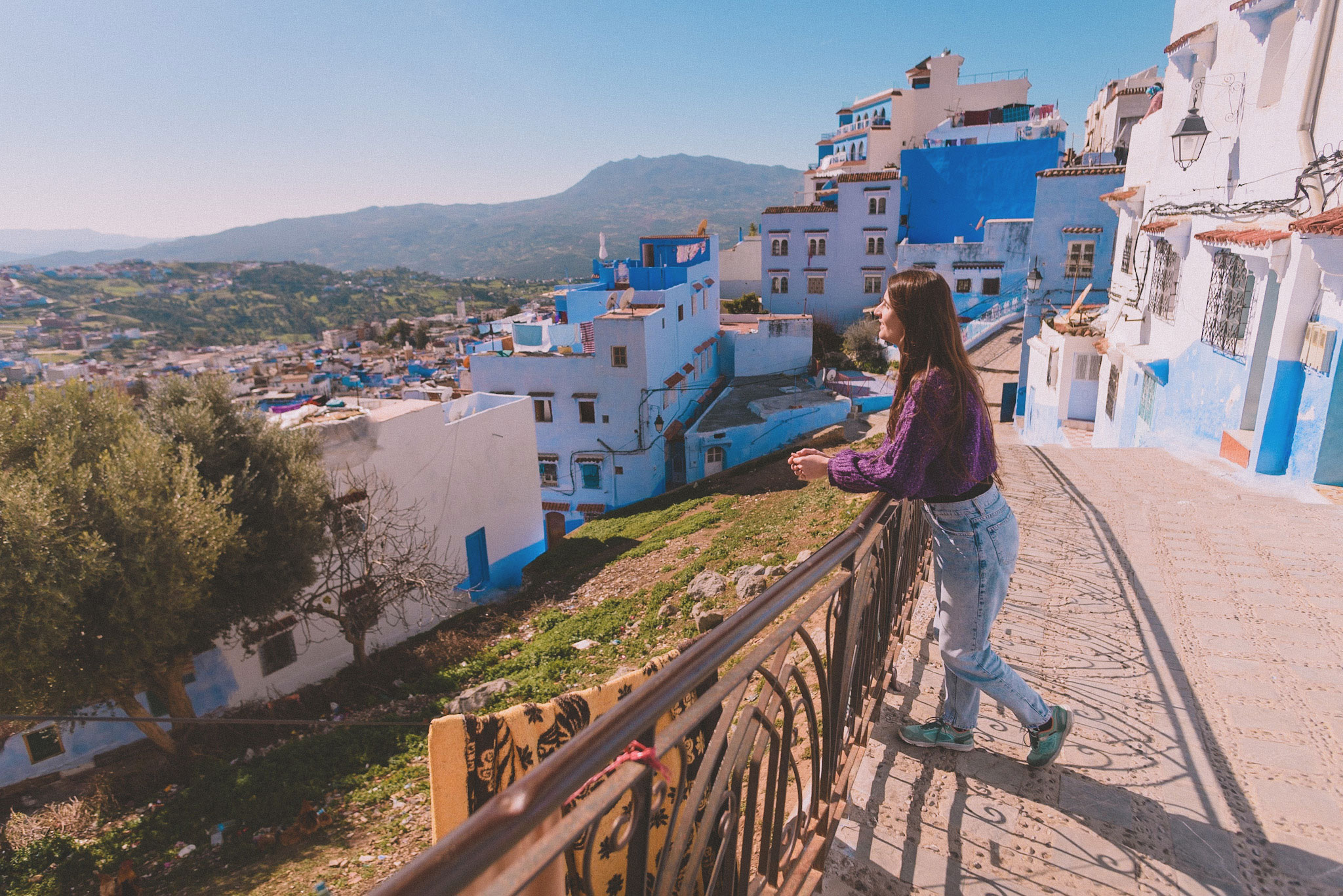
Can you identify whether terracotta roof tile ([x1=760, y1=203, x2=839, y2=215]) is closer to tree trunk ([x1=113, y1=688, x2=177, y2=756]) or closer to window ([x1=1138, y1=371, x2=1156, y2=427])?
window ([x1=1138, y1=371, x2=1156, y2=427])

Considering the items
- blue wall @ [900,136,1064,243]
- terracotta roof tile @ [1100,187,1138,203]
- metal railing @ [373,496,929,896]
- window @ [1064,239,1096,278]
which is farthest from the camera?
blue wall @ [900,136,1064,243]

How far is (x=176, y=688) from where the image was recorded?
9.91m

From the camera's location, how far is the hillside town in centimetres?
260

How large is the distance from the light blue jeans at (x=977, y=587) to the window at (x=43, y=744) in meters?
13.2

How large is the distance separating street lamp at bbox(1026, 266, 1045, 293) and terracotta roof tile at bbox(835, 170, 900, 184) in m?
8.90

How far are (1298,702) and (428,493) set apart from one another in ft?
45.5

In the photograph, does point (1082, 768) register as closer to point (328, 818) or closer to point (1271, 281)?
point (328, 818)

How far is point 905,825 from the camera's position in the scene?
95.6 inches

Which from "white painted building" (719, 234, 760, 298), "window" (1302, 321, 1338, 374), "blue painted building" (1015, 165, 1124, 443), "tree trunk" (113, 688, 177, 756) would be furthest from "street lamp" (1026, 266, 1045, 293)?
"tree trunk" (113, 688, 177, 756)

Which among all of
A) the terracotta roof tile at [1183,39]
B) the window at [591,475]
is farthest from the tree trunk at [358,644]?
the terracotta roof tile at [1183,39]

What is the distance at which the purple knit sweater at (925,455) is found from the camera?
224 cm

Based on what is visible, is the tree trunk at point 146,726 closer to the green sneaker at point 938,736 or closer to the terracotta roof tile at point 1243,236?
the green sneaker at point 938,736

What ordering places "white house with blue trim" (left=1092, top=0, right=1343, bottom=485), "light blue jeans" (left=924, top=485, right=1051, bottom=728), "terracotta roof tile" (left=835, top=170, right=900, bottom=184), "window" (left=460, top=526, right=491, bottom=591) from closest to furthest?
"light blue jeans" (left=924, top=485, right=1051, bottom=728), "white house with blue trim" (left=1092, top=0, right=1343, bottom=485), "window" (left=460, top=526, right=491, bottom=591), "terracotta roof tile" (left=835, top=170, right=900, bottom=184)

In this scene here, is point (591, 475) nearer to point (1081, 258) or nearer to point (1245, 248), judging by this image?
point (1245, 248)
